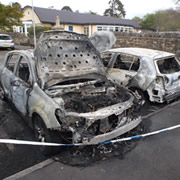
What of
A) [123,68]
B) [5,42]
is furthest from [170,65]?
[5,42]

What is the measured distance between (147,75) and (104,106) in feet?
7.36

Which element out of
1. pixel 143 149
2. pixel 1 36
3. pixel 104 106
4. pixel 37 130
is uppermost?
pixel 1 36

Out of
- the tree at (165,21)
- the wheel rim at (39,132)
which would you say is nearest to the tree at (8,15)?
the wheel rim at (39,132)

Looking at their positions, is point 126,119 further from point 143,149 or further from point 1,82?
point 1,82

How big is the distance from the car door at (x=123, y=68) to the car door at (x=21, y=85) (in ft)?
9.12

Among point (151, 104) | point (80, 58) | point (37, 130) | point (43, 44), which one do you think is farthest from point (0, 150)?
point (151, 104)

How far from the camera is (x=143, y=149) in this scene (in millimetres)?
3555

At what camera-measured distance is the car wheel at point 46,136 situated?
10.2 feet

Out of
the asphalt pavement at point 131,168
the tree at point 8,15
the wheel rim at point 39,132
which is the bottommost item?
the asphalt pavement at point 131,168

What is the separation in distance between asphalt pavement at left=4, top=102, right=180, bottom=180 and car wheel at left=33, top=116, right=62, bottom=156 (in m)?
0.18

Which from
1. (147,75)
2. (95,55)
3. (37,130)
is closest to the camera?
(37,130)

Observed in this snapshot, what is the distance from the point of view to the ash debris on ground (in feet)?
10.3

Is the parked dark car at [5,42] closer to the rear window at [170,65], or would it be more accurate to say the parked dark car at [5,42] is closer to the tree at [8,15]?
the tree at [8,15]

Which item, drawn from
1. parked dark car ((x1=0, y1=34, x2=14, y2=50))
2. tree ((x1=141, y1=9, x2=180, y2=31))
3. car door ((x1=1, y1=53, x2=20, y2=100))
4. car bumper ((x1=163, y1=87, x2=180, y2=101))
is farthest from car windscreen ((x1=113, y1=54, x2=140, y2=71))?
tree ((x1=141, y1=9, x2=180, y2=31))
